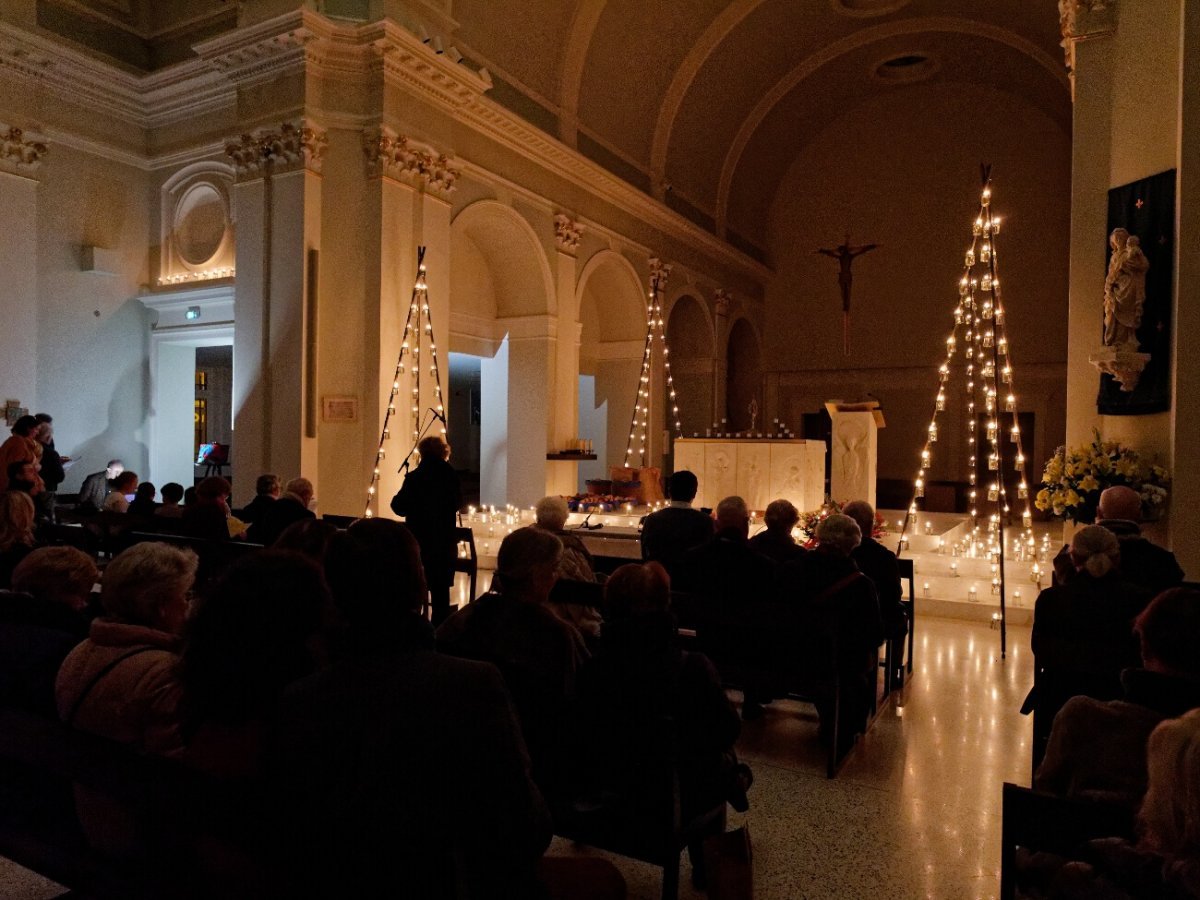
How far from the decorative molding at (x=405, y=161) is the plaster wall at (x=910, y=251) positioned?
39.2 feet

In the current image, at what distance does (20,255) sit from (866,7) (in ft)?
47.7

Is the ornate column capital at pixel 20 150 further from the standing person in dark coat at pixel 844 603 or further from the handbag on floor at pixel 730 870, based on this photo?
the handbag on floor at pixel 730 870

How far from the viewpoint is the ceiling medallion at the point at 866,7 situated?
1538cm

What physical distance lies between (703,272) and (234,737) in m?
16.9

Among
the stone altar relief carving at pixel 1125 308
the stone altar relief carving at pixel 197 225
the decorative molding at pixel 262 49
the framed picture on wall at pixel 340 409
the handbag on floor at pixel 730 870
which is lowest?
the handbag on floor at pixel 730 870

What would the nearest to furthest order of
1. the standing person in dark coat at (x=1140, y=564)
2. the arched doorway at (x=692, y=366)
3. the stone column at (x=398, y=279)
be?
the standing person in dark coat at (x=1140, y=564) → the stone column at (x=398, y=279) → the arched doorway at (x=692, y=366)

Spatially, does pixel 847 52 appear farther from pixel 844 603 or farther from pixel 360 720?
pixel 360 720

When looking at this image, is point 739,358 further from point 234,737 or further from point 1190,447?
point 234,737

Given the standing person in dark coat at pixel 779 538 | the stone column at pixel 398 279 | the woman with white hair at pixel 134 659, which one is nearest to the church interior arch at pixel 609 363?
the stone column at pixel 398 279

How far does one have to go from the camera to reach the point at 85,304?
11.0 meters

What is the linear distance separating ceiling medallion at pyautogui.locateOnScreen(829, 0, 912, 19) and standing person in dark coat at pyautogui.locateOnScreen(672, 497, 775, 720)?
47.9 feet

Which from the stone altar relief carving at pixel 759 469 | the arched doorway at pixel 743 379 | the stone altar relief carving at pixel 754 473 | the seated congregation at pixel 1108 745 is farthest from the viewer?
the arched doorway at pixel 743 379

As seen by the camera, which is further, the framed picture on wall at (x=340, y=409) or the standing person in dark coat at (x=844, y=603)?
the framed picture on wall at (x=340, y=409)

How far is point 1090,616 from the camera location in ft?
11.0
